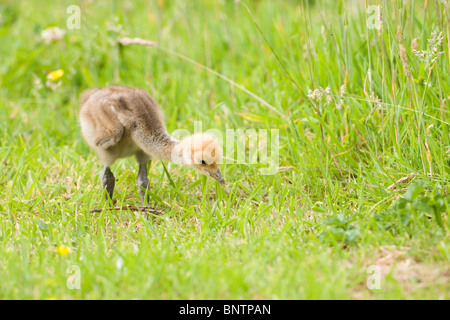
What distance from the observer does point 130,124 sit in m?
3.78

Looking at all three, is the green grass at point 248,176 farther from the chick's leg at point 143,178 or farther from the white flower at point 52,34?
the white flower at point 52,34

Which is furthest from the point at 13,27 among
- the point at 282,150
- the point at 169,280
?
the point at 169,280

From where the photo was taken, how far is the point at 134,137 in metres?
3.81

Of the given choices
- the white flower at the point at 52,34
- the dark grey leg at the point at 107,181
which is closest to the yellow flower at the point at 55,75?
the white flower at the point at 52,34

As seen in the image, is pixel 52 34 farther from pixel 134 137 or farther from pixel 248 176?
pixel 248 176

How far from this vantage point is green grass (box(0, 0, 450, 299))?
2879 mm

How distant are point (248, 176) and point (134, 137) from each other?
2.90ft

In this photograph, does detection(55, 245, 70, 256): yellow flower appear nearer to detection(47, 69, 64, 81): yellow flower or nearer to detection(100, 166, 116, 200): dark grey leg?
detection(100, 166, 116, 200): dark grey leg

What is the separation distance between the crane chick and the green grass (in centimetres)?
23

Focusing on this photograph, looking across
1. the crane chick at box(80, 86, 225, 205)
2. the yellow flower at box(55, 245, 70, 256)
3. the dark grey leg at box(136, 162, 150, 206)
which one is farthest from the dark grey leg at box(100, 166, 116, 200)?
the yellow flower at box(55, 245, 70, 256)

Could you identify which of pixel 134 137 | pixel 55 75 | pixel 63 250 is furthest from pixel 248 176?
pixel 55 75

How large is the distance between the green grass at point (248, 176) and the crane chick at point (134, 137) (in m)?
0.23

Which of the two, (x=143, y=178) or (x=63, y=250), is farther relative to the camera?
(x=143, y=178)
